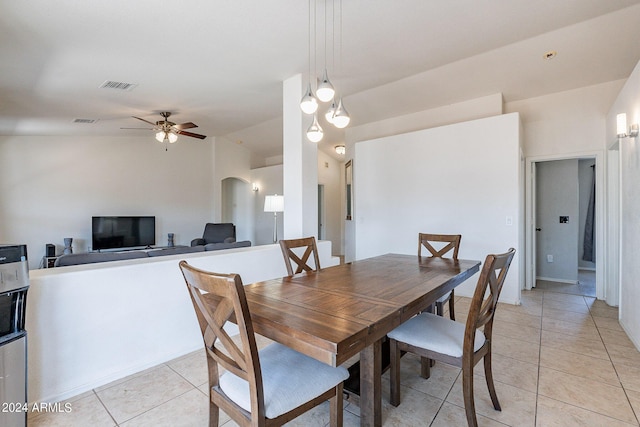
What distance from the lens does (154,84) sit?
3.60m

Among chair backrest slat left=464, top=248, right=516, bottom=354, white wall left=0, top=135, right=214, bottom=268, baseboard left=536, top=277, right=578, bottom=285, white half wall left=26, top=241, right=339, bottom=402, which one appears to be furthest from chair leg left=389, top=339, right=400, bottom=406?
white wall left=0, top=135, right=214, bottom=268

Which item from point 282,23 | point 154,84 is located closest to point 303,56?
point 282,23

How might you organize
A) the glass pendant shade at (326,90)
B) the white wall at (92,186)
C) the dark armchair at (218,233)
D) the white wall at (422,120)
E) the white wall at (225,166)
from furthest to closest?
the white wall at (225,166) → the dark armchair at (218,233) → the white wall at (92,186) → the white wall at (422,120) → the glass pendant shade at (326,90)

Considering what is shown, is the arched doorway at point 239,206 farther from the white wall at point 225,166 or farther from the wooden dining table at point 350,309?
the wooden dining table at point 350,309

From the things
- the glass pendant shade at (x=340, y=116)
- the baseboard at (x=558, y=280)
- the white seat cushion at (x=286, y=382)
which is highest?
the glass pendant shade at (x=340, y=116)

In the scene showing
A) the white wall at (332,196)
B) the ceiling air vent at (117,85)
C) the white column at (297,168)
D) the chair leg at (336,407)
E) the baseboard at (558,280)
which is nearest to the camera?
the chair leg at (336,407)

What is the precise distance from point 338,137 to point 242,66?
403cm

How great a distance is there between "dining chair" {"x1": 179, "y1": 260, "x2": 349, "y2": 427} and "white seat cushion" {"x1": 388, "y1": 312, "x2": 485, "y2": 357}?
1.76 feet

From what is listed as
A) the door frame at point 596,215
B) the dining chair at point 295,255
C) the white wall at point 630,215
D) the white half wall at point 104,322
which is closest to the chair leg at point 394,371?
the dining chair at point 295,255

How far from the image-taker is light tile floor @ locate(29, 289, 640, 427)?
1697 millimetres

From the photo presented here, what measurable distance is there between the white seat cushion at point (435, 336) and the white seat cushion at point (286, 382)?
54 centimetres

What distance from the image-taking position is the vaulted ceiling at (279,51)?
2.41 m

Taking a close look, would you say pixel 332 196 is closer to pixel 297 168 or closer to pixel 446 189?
pixel 446 189

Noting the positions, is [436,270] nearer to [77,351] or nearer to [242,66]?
[77,351]
